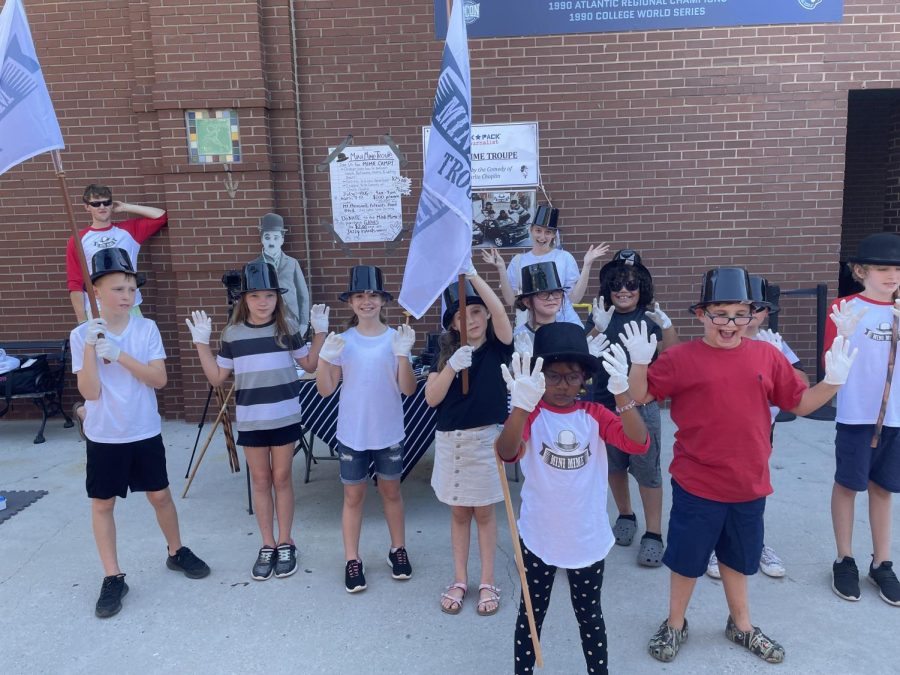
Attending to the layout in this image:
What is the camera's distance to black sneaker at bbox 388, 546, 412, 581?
Answer: 3.52 meters

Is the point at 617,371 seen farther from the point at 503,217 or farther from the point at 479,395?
the point at 503,217

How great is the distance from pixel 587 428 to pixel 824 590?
195 centimetres

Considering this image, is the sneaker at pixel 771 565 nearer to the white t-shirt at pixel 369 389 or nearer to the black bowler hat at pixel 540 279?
the black bowler hat at pixel 540 279

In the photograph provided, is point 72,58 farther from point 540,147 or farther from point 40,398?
point 540,147

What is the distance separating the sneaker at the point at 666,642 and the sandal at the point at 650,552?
2.21 feet

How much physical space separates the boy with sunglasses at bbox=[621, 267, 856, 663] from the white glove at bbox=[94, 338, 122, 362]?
2463 millimetres

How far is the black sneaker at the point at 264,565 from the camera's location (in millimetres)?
3561

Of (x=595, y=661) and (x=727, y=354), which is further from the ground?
(x=727, y=354)

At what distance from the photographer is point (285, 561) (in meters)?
3.63

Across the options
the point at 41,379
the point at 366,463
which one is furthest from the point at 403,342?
the point at 41,379

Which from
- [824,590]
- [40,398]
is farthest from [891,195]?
[40,398]

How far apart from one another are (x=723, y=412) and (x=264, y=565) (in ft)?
8.50

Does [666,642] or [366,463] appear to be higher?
[366,463]

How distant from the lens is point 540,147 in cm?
658
